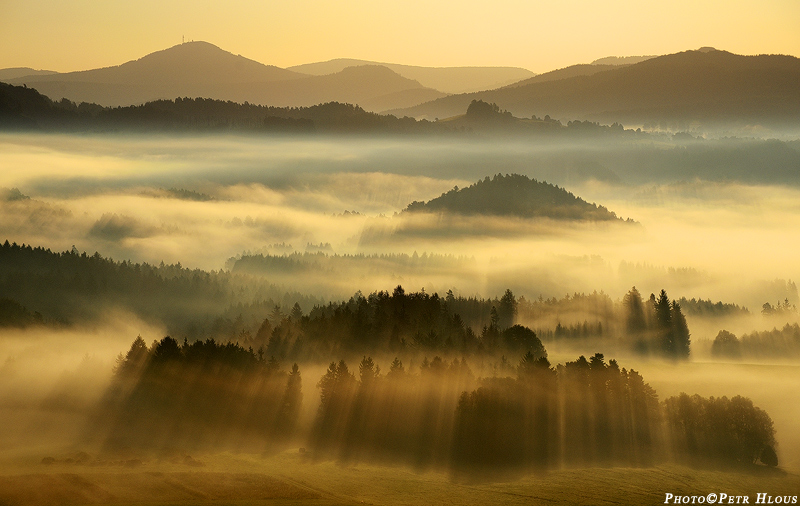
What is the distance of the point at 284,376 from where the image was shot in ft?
651

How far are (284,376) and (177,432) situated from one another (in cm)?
2746

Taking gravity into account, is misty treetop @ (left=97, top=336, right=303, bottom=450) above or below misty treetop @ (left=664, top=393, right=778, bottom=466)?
below

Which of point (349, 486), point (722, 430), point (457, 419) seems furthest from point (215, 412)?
point (722, 430)

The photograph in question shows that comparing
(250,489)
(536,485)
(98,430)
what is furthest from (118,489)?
(536,485)

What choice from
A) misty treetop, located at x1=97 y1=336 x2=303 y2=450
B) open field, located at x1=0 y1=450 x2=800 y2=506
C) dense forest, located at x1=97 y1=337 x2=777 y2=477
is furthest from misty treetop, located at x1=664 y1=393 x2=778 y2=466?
misty treetop, located at x1=97 y1=336 x2=303 y2=450

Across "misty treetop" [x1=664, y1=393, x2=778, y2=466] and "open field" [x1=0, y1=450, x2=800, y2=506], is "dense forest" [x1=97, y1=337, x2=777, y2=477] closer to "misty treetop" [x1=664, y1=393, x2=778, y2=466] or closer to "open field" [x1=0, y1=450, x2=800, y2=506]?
"misty treetop" [x1=664, y1=393, x2=778, y2=466]

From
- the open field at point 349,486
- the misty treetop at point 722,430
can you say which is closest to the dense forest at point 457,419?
the misty treetop at point 722,430

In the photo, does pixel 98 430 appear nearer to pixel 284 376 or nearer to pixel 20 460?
pixel 20 460

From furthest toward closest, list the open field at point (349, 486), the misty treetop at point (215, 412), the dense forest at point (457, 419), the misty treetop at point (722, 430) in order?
1. the misty treetop at point (215, 412)
2. the dense forest at point (457, 419)
3. the misty treetop at point (722, 430)
4. the open field at point (349, 486)

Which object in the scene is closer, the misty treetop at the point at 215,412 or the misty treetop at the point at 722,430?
the misty treetop at the point at 722,430

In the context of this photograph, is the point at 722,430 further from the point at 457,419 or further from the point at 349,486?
the point at 349,486

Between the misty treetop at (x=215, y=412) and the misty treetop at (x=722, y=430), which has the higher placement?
the misty treetop at (x=722, y=430)

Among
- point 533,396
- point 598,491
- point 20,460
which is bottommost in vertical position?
point 20,460

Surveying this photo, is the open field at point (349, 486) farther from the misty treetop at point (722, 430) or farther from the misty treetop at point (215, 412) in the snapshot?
the misty treetop at point (215, 412)
